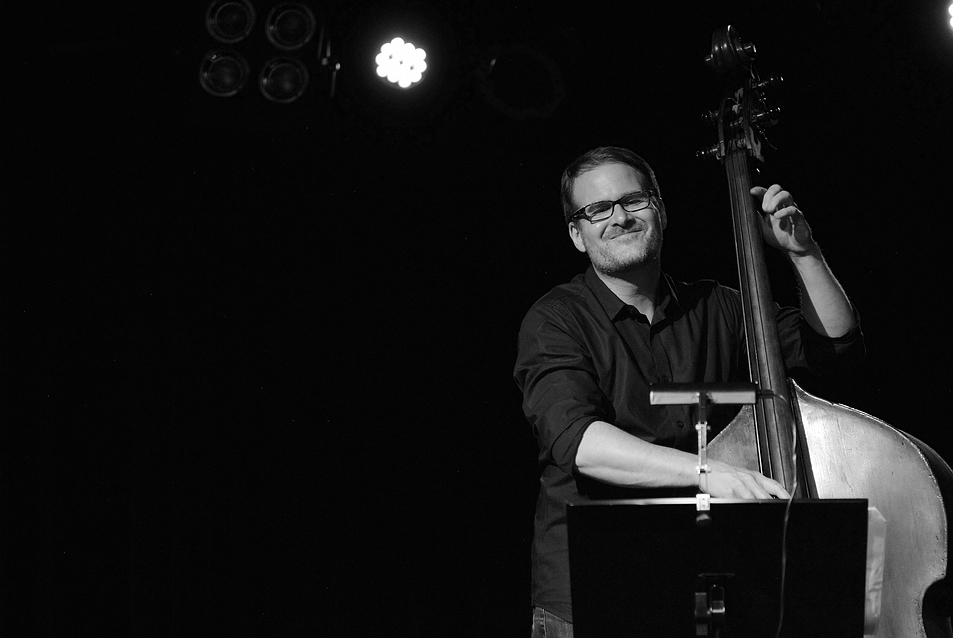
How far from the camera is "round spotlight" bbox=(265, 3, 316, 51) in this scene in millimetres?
3555

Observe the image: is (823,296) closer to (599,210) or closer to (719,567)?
(599,210)

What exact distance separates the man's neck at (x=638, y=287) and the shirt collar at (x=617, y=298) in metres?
0.02

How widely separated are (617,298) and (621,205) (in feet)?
0.88

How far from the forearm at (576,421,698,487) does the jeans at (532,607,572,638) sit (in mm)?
435

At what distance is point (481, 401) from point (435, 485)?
0.39 meters

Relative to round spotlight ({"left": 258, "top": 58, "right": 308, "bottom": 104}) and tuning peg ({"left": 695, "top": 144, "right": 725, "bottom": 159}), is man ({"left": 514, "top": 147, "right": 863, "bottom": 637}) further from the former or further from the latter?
round spotlight ({"left": 258, "top": 58, "right": 308, "bottom": 104})

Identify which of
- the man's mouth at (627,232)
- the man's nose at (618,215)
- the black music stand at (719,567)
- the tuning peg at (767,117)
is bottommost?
the black music stand at (719,567)

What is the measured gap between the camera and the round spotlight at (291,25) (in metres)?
3.55

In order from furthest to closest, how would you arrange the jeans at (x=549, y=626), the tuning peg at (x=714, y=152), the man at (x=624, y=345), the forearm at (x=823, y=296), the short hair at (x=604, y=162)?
the short hair at (x=604, y=162)
the tuning peg at (x=714, y=152)
the forearm at (x=823, y=296)
the jeans at (x=549, y=626)
the man at (x=624, y=345)

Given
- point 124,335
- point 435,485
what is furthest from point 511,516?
point 124,335

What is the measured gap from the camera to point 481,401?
380 centimetres

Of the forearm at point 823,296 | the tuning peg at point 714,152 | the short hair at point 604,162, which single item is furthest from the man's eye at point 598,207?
the forearm at point 823,296

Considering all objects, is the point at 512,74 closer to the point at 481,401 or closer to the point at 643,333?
the point at 481,401

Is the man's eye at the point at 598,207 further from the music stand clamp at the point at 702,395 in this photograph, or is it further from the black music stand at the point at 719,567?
the black music stand at the point at 719,567
